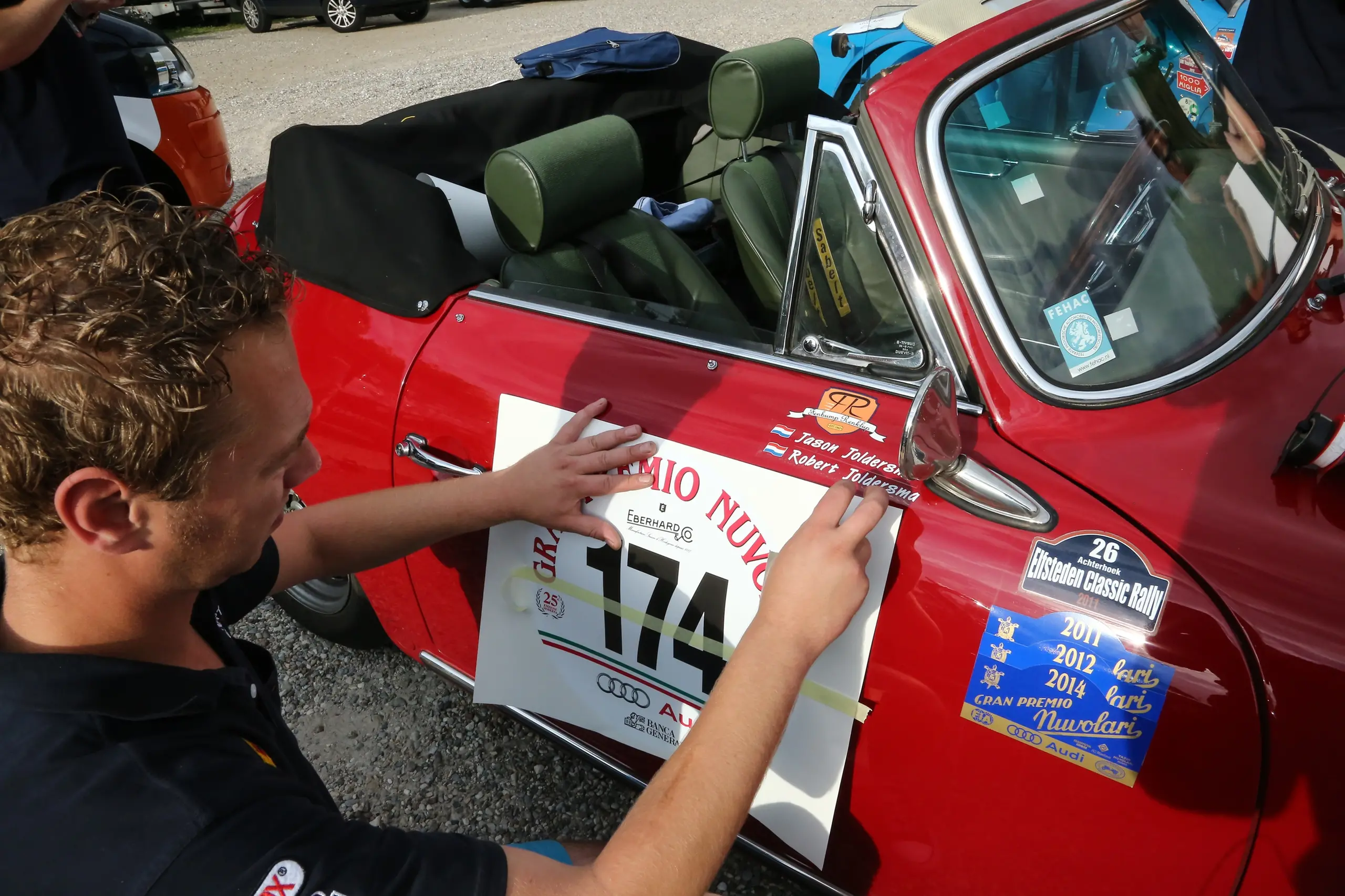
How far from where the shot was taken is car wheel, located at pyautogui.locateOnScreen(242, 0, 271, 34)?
45.9 feet

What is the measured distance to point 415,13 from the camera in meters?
14.5

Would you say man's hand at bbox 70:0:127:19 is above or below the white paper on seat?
above

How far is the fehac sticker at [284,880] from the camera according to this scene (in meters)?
0.88

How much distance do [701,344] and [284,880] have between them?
1152 millimetres

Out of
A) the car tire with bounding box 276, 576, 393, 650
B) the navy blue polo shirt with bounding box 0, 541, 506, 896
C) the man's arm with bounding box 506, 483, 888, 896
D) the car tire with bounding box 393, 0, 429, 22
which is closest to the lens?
the navy blue polo shirt with bounding box 0, 541, 506, 896

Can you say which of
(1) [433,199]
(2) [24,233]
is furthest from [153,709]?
(1) [433,199]

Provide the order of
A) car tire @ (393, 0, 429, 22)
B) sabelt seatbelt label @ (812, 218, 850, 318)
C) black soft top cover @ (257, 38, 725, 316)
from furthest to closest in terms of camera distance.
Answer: car tire @ (393, 0, 429, 22), black soft top cover @ (257, 38, 725, 316), sabelt seatbelt label @ (812, 218, 850, 318)

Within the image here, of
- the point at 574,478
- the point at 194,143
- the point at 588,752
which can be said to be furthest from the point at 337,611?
the point at 194,143

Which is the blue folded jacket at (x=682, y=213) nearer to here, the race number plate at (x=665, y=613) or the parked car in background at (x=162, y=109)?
the race number plate at (x=665, y=613)

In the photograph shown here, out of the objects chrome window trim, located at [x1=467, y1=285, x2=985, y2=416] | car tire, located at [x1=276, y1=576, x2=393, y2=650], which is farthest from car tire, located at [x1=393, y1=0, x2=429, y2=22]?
chrome window trim, located at [x1=467, y1=285, x2=985, y2=416]

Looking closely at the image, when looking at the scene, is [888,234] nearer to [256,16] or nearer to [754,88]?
[754,88]

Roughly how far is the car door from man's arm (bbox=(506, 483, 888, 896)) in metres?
0.18

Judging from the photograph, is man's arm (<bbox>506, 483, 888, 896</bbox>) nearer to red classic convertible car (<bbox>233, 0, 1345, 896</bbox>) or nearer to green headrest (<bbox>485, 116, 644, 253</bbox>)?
red classic convertible car (<bbox>233, 0, 1345, 896</bbox>)

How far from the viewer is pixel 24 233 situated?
96 cm
